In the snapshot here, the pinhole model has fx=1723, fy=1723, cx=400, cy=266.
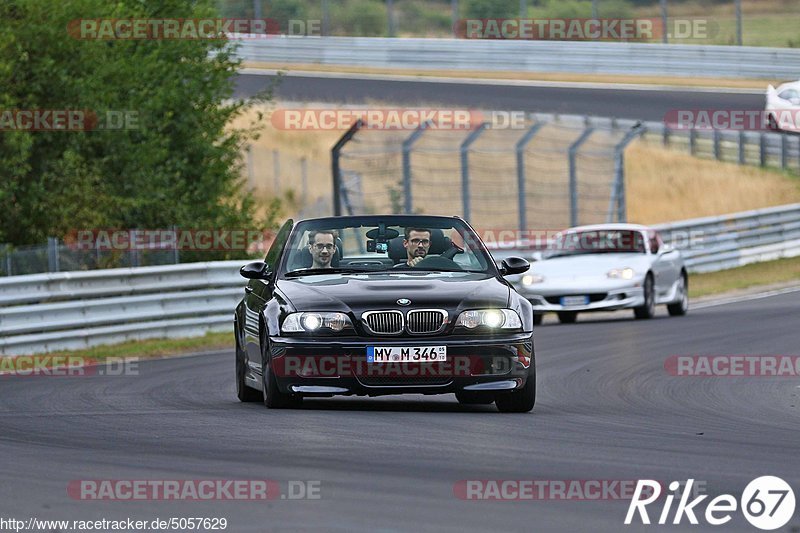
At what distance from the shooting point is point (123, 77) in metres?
Answer: 25.2

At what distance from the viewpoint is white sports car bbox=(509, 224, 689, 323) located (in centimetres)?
2239

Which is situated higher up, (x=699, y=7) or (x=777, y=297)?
(x=699, y=7)

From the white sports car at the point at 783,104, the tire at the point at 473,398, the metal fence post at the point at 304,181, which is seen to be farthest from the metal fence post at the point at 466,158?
the tire at the point at 473,398

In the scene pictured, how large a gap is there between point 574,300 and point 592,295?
25 cm

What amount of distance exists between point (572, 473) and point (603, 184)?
23805 millimetres

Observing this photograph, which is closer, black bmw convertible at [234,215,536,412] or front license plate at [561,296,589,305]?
black bmw convertible at [234,215,536,412]

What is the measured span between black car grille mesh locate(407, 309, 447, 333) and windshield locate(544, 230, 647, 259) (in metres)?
12.7

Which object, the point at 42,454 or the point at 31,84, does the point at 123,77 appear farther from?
the point at 42,454

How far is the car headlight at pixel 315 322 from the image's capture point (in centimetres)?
1105

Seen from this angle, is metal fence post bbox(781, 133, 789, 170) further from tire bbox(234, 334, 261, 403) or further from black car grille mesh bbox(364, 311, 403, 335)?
black car grille mesh bbox(364, 311, 403, 335)

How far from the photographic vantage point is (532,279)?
22531mm

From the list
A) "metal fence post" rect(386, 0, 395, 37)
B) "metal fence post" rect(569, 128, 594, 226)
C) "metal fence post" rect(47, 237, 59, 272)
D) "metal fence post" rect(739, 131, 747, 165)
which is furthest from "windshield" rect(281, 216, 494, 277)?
"metal fence post" rect(386, 0, 395, 37)

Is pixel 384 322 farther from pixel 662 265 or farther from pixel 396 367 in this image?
pixel 662 265

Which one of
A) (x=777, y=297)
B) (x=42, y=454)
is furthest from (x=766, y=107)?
(x=42, y=454)
